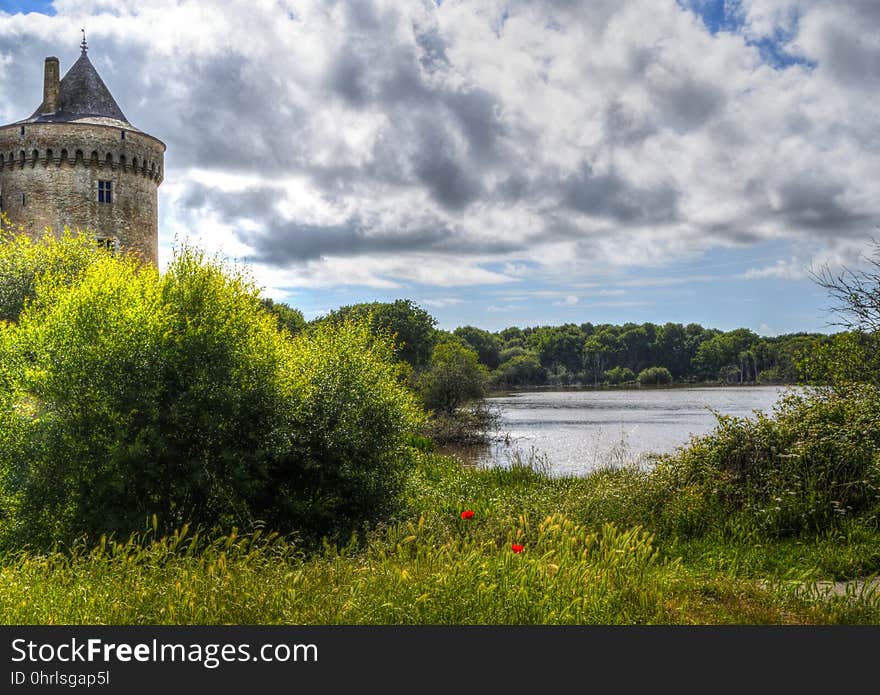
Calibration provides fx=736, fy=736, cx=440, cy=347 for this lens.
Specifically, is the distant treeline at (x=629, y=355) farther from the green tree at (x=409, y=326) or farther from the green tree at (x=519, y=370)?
the green tree at (x=409, y=326)

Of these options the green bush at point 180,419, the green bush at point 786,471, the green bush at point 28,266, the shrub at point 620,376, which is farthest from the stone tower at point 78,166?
the shrub at point 620,376

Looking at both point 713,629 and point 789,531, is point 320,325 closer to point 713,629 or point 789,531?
point 789,531

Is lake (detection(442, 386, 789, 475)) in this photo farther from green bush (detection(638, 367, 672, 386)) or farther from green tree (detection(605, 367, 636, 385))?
green tree (detection(605, 367, 636, 385))

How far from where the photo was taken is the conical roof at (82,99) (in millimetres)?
38969

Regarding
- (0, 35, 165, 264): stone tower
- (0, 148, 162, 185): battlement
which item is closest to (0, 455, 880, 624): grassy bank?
(0, 35, 165, 264): stone tower

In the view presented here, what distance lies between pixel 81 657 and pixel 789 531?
935 centimetres

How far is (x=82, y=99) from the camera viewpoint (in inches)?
1553

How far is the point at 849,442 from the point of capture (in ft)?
36.6

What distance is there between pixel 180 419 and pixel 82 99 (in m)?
35.4

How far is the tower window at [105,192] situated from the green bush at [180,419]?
29.1 meters

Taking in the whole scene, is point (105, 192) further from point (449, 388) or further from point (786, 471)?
point (786, 471)

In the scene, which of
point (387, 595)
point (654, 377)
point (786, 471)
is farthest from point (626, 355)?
point (387, 595)

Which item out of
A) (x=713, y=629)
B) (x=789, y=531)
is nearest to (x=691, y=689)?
(x=713, y=629)

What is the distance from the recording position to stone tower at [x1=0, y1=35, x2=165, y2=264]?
1490 inches
